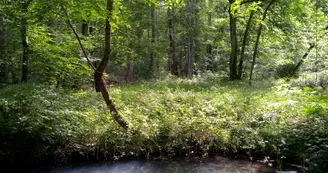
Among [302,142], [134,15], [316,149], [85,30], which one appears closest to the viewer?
[316,149]

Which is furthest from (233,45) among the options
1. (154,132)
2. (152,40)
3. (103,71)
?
(103,71)

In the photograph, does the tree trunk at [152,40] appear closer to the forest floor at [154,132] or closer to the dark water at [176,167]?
the forest floor at [154,132]

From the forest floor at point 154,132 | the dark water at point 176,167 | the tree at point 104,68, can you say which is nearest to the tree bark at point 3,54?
the forest floor at point 154,132

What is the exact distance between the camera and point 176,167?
19.9 ft

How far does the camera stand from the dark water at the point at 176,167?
5797 millimetres

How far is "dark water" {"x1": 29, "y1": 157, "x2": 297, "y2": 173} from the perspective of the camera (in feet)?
19.0

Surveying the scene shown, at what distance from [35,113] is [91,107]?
87.9 inches

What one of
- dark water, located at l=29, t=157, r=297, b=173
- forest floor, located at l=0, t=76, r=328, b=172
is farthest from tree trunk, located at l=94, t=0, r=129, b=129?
dark water, located at l=29, t=157, r=297, b=173

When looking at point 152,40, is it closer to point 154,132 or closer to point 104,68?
point 104,68

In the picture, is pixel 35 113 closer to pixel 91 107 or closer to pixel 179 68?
pixel 91 107

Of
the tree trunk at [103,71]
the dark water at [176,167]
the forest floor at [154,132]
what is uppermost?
the tree trunk at [103,71]

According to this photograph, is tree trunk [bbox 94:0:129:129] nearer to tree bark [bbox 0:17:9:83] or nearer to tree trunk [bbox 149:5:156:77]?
tree bark [bbox 0:17:9:83]

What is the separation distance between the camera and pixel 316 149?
526 cm

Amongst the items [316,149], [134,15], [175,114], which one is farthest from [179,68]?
[316,149]
